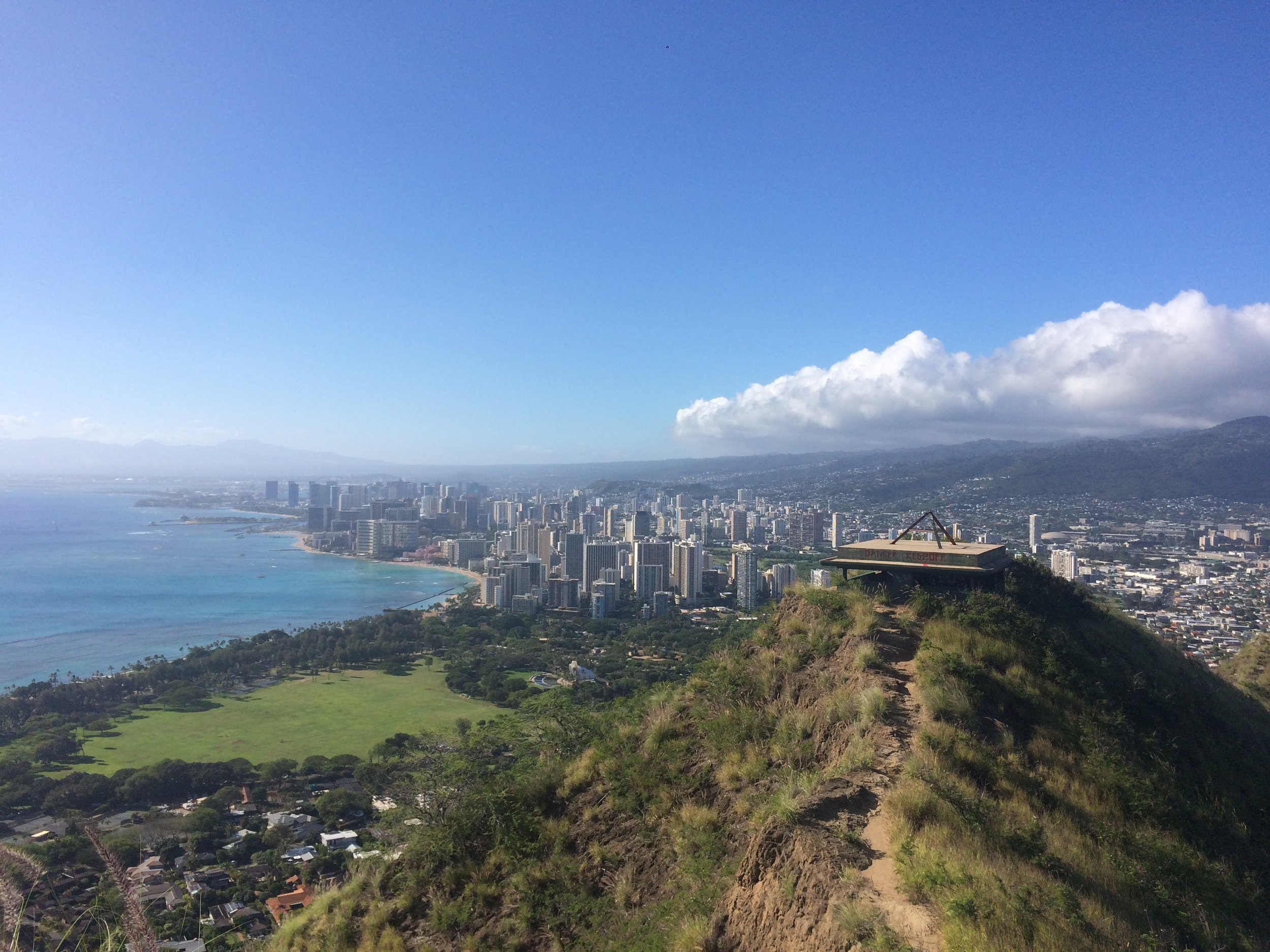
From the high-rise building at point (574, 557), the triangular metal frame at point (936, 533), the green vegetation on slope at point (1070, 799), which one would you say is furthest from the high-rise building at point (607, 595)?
the green vegetation on slope at point (1070, 799)

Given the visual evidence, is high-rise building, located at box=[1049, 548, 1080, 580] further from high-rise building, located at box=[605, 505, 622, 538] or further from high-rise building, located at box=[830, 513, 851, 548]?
high-rise building, located at box=[605, 505, 622, 538]

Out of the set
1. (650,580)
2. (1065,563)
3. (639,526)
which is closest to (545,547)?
(639,526)

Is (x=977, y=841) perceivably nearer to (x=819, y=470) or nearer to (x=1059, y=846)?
(x=1059, y=846)

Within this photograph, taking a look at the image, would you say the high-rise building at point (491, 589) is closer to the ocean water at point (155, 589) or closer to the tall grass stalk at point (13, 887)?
the ocean water at point (155, 589)

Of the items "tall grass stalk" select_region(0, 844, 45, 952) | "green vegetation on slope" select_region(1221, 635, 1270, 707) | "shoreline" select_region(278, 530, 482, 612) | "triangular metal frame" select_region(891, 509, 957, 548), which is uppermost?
"triangular metal frame" select_region(891, 509, 957, 548)

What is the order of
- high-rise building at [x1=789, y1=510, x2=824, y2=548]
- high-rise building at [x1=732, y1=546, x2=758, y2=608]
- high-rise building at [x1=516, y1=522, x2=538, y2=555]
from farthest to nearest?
high-rise building at [x1=789, y1=510, x2=824, y2=548], high-rise building at [x1=516, y1=522, x2=538, y2=555], high-rise building at [x1=732, y1=546, x2=758, y2=608]

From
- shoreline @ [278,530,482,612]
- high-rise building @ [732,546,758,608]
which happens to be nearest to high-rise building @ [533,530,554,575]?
shoreline @ [278,530,482,612]

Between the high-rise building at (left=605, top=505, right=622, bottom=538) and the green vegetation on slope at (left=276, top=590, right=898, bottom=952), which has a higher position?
the green vegetation on slope at (left=276, top=590, right=898, bottom=952)
